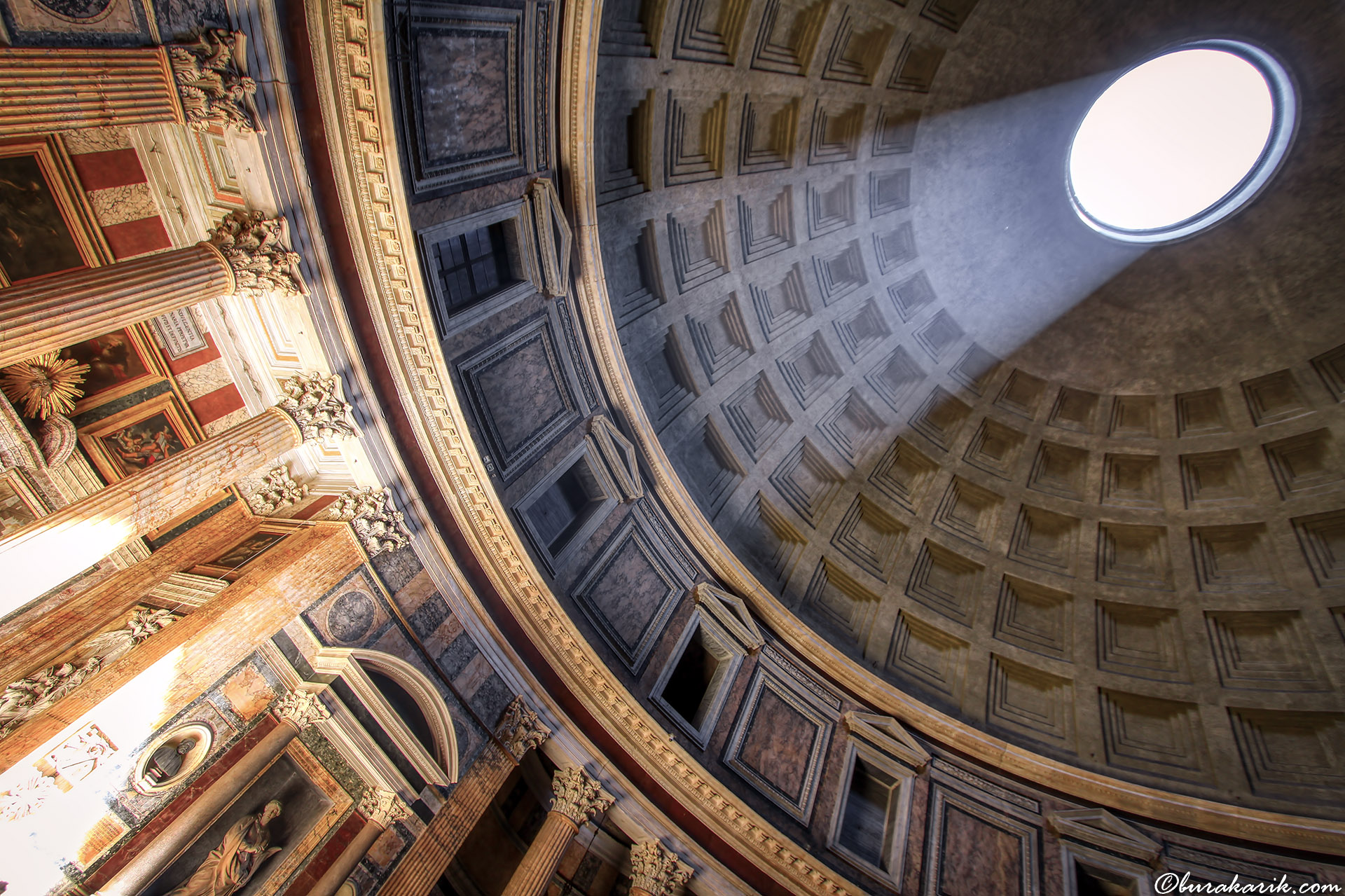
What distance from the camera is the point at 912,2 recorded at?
1296 cm

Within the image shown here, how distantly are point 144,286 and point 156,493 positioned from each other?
2.41m

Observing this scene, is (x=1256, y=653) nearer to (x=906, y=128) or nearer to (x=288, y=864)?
(x=906, y=128)

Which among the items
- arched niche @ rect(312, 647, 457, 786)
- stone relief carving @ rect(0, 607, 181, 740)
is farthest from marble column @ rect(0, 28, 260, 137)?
arched niche @ rect(312, 647, 457, 786)

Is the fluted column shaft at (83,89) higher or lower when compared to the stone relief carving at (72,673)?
higher

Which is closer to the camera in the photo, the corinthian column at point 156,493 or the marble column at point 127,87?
the marble column at point 127,87

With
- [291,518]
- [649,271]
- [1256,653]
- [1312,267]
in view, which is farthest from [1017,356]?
[291,518]

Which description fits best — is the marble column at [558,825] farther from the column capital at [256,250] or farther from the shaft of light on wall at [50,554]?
the column capital at [256,250]

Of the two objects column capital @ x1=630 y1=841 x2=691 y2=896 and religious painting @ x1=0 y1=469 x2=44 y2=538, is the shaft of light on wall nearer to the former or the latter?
religious painting @ x1=0 y1=469 x2=44 y2=538

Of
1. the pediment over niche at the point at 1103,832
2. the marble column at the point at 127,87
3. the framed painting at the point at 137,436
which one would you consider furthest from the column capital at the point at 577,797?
the marble column at the point at 127,87

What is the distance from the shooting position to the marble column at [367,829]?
7.95m

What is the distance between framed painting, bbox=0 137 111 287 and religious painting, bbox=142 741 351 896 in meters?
6.93

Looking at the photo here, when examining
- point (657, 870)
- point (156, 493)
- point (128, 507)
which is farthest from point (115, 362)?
point (657, 870)

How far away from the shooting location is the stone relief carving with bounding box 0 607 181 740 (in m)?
6.27

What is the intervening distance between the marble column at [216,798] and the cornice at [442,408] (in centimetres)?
312
